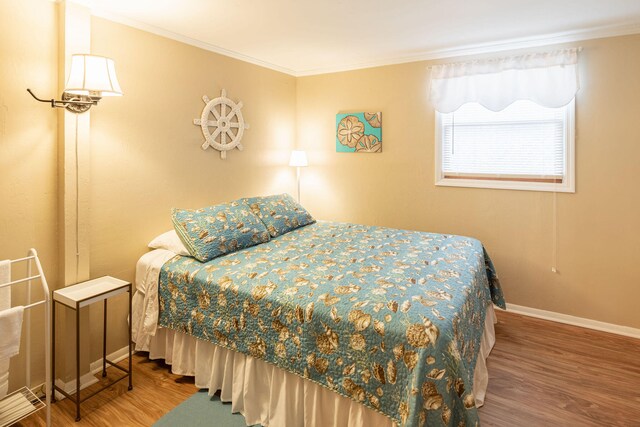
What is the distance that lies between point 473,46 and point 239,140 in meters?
2.28

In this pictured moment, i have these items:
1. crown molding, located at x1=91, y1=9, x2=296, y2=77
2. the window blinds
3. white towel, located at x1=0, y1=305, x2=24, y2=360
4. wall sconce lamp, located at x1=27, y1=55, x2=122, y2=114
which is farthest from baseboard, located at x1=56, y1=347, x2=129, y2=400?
the window blinds

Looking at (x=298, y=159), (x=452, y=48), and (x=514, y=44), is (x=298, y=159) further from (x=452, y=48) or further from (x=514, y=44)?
(x=514, y=44)

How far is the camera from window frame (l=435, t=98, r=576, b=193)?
3102mm

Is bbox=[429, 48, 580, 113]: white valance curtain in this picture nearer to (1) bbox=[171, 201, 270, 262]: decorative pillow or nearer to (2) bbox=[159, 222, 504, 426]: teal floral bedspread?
(2) bbox=[159, 222, 504, 426]: teal floral bedspread

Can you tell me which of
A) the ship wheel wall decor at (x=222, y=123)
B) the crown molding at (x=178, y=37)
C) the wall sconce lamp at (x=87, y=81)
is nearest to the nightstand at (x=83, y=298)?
the wall sconce lamp at (x=87, y=81)

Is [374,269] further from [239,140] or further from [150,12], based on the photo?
[150,12]

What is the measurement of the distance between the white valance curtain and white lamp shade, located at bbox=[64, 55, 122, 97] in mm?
2722

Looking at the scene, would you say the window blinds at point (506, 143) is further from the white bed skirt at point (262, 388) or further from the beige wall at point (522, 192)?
the white bed skirt at point (262, 388)

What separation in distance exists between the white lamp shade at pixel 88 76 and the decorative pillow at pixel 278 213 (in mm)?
1414

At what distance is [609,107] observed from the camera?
2961 mm

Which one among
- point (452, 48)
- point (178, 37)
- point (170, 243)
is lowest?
point (170, 243)

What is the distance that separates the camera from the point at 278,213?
3.39 m

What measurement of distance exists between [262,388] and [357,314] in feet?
2.55

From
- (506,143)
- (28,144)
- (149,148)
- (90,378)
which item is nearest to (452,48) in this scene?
(506,143)
